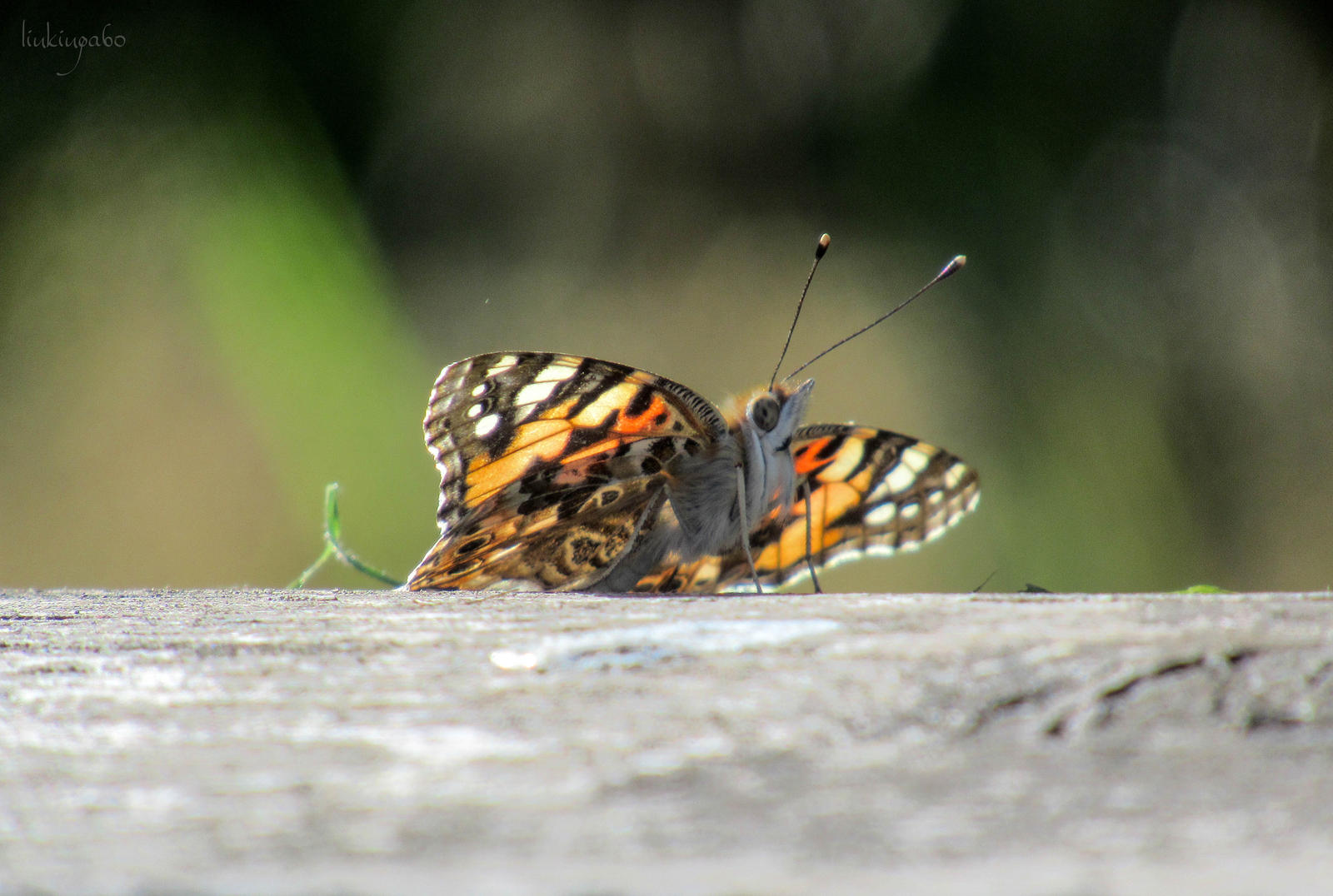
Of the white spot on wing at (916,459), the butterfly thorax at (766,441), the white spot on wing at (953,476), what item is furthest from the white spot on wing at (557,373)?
the white spot on wing at (953,476)

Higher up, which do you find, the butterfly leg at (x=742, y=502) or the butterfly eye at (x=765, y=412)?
the butterfly eye at (x=765, y=412)

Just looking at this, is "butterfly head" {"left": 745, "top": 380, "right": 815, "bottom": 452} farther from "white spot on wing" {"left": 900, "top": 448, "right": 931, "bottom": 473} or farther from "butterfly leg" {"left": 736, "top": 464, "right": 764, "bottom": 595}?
"white spot on wing" {"left": 900, "top": 448, "right": 931, "bottom": 473}

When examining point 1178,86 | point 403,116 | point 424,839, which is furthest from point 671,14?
point 424,839

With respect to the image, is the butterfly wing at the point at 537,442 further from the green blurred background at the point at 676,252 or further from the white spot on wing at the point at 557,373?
the green blurred background at the point at 676,252

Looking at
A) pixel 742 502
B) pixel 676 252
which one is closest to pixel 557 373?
pixel 742 502

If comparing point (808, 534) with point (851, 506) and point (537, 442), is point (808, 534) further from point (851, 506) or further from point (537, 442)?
point (537, 442)

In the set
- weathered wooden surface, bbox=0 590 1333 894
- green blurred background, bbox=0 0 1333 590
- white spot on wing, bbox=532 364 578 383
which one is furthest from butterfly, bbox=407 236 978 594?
green blurred background, bbox=0 0 1333 590
